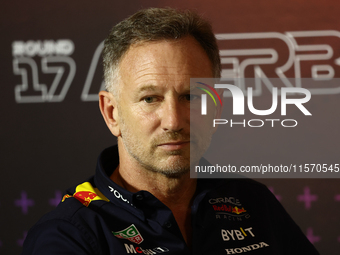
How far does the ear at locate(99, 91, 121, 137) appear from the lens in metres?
1.40

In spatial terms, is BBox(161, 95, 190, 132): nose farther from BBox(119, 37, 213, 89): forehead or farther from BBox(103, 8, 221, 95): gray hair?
BBox(103, 8, 221, 95): gray hair

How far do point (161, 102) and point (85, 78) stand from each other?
4.52ft

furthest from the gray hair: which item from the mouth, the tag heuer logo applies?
the tag heuer logo

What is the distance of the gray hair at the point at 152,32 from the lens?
127 centimetres

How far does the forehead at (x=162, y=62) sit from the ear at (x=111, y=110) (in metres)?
0.11

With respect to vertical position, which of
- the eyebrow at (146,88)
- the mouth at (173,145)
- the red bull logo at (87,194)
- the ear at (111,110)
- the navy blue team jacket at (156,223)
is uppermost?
the eyebrow at (146,88)

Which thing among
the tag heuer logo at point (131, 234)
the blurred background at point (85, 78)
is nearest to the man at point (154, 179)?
the tag heuer logo at point (131, 234)

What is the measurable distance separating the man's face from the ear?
0.31 ft

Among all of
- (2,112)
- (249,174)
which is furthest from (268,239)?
(2,112)

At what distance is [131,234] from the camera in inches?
47.1

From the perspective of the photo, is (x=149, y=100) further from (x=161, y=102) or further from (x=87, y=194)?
A: (x=87, y=194)

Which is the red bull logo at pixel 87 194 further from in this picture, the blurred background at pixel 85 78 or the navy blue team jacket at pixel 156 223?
the blurred background at pixel 85 78

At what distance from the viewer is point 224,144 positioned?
2.50m

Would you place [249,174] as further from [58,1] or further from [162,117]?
[58,1]
